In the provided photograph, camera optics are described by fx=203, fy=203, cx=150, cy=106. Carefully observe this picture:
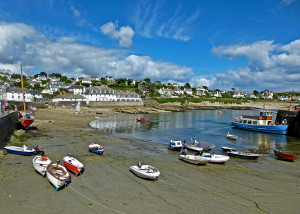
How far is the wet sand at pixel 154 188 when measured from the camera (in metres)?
12.1

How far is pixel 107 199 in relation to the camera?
42.2ft

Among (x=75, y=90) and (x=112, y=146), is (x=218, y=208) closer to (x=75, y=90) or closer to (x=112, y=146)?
(x=112, y=146)

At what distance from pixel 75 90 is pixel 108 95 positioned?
79.0 ft

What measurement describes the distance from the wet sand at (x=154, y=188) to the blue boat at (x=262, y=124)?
25.9 metres

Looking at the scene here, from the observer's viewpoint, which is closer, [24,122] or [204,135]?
[24,122]

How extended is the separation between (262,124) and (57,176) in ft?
159

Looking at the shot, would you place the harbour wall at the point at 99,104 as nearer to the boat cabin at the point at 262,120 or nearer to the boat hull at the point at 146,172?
the boat cabin at the point at 262,120

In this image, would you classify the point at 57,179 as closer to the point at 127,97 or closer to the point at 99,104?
the point at 99,104

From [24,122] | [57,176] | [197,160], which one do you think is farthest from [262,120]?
[24,122]

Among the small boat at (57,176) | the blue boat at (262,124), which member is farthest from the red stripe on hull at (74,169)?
the blue boat at (262,124)

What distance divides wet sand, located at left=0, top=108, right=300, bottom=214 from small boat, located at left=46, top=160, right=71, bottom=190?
0.42 metres

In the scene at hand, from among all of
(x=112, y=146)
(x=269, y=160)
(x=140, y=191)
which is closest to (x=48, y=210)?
(x=140, y=191)

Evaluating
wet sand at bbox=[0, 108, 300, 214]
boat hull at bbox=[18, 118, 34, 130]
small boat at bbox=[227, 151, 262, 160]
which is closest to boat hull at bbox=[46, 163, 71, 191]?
wet sand at bbox=[0, 108, 300, 214]

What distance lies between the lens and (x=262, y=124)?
1928 inches
